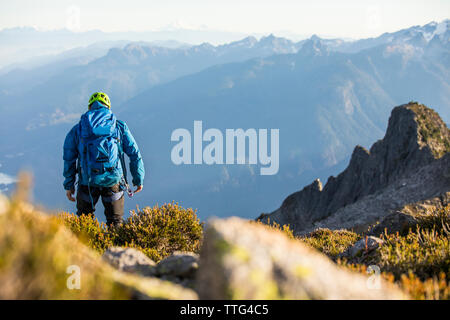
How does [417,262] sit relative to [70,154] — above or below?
below

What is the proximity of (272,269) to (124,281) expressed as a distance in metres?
1.21

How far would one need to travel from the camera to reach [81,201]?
22.6 feet

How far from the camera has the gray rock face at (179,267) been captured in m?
3.29

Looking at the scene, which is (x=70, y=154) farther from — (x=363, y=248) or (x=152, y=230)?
(x=363, y=248)

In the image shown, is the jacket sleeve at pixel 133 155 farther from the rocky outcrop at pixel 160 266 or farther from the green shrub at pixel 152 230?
the rocky outcrop at pixel 160 266

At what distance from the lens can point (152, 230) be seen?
6.98m

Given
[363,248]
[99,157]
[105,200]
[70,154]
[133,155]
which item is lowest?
[363,248]

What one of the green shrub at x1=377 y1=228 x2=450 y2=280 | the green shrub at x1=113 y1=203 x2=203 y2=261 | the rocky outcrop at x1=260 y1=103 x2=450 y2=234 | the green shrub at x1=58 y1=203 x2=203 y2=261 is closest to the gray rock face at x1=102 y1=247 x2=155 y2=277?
the green shrub at x1=58 y1=203 x2=203 y2=261

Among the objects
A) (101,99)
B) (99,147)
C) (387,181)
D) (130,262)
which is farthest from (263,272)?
(387,181)

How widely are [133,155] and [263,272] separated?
209 inches

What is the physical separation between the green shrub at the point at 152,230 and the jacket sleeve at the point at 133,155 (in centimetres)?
81

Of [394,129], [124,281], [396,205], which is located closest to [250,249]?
[124,281]

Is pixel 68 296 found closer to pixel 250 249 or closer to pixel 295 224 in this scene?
pixel 250 249

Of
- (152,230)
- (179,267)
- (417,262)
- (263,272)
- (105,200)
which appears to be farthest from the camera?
(152,230)
